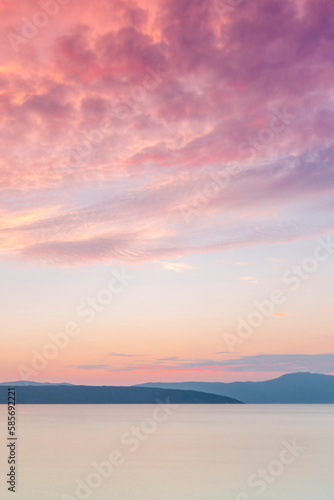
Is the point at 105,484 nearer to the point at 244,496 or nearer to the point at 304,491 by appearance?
the point at 244,496

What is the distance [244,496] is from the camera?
43469 mm

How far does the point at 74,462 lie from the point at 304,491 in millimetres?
27192

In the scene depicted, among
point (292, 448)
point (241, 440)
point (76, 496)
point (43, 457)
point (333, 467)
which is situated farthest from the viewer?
point (241, 440)

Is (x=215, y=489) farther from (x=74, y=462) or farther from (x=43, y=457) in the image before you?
(x=43, y=457)

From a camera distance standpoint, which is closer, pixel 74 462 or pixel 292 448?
pixel 74 462

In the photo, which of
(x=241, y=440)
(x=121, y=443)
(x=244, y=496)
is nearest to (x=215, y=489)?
(x=244, y=496)

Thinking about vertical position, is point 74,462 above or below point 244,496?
above

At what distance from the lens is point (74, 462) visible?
6181 cm

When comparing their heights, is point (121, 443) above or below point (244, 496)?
above

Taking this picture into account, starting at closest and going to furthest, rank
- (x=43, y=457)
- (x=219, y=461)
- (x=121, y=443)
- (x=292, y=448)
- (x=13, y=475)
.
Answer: (x=13, y=475) → (x=219, y=461) → (x=43, y=457) → (x=292, y=448) → (x=121, y=443)

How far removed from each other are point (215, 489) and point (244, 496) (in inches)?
148

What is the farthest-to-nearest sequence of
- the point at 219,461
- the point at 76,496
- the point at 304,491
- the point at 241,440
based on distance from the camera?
the point at 241,440 → the point at 219,461 → the point at 304,491 → the point at 76,496

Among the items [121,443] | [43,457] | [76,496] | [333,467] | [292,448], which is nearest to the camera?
[76,496]

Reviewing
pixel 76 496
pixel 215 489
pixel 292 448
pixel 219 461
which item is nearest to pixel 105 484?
pixel 76 496
